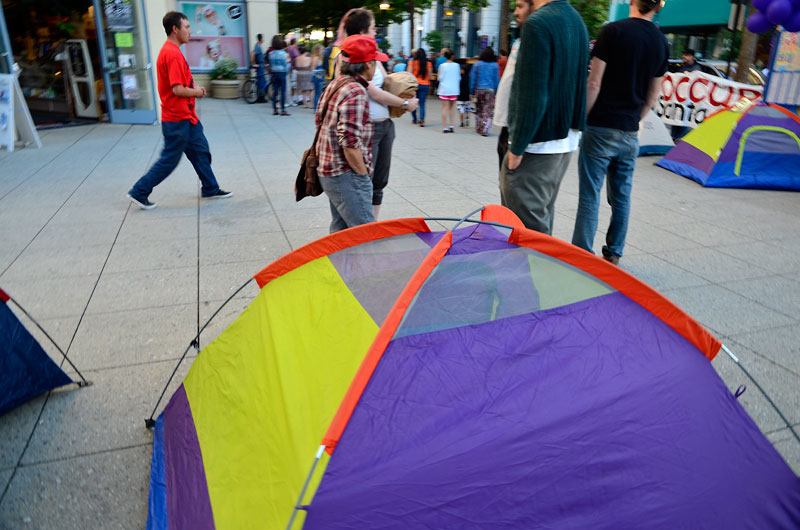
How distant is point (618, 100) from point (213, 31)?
58.1 feet

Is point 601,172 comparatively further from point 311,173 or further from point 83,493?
point 83,493

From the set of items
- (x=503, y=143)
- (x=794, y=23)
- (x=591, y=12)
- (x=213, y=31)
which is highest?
(x=591, y=12)

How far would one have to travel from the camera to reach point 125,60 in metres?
12.2

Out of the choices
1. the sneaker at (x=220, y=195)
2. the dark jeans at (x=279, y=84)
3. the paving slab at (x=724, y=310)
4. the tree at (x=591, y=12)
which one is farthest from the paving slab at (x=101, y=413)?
the tree at (x=591, y=12)

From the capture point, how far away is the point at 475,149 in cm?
1029

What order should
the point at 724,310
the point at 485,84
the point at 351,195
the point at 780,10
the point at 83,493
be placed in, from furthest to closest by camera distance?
the point at 485,84 → the point at 780,10 → the point at 724,310 → the point at 351,195 → the point at 83,493

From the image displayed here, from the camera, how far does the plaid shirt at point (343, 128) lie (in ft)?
11.1

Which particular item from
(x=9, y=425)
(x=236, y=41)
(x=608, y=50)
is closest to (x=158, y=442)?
(x=9, y=425)

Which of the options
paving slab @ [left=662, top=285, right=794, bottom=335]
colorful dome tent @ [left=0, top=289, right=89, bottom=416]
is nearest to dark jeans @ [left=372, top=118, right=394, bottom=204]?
paving slab @ [left=662, top=285, right=794, bottom=335]

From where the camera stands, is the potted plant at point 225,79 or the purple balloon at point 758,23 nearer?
the purple balloon at point 758,23

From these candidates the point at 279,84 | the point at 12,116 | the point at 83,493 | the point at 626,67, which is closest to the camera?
the point at 83,493

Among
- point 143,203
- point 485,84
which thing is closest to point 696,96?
point 485,84

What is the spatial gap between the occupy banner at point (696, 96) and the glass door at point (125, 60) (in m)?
10.1

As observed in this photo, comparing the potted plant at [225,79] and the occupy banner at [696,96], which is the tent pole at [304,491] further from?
the potted plant at [225,79]
